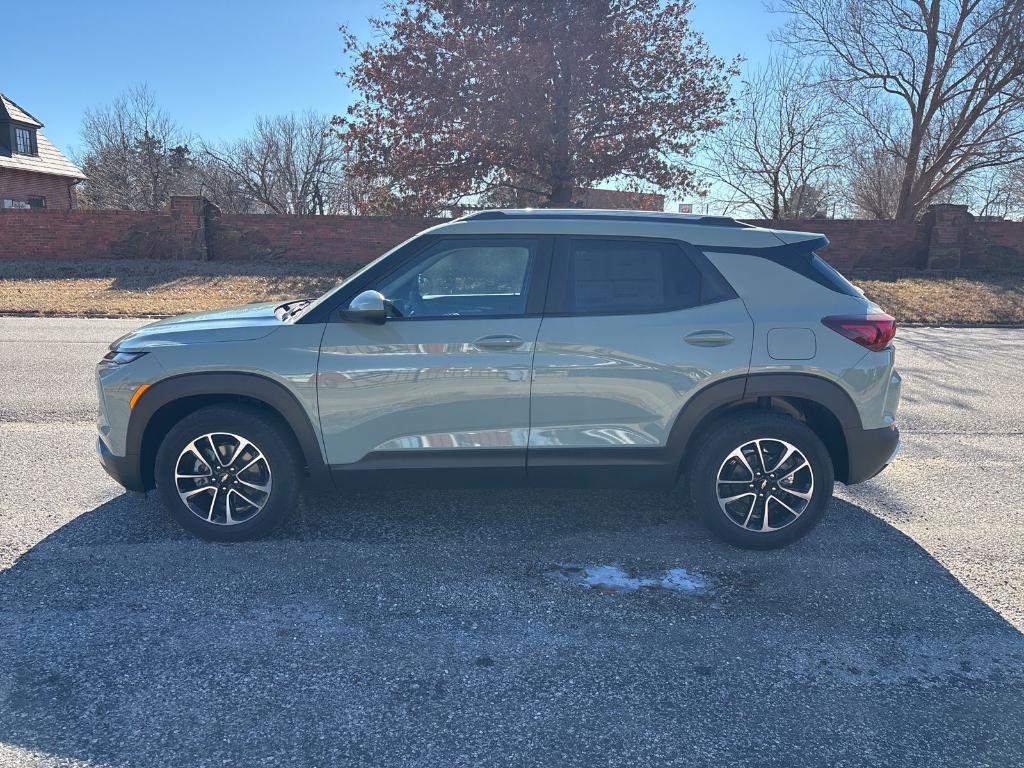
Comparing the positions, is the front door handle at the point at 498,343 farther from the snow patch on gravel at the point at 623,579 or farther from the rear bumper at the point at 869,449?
the rear bumper at the point at 869,449

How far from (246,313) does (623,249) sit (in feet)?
7.48

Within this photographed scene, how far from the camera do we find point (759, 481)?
4.12 m

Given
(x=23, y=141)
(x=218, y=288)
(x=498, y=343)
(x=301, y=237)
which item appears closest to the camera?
(x=498, y=343)

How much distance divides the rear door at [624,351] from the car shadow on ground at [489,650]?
2.12ft

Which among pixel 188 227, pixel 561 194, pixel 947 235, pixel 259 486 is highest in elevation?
pixel 561 194

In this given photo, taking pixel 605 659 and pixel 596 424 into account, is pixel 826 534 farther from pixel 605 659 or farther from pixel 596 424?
pixel 605 659

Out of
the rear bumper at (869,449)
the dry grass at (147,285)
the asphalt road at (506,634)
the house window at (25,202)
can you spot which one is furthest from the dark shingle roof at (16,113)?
the rear bumper at (869,449)

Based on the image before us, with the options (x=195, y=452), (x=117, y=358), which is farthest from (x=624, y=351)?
(x=117, y=358)

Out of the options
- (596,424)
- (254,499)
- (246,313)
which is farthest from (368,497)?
(596,424)

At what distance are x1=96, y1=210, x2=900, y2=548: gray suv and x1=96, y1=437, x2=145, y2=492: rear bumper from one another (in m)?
0.01

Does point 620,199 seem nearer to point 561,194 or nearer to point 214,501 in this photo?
point 561,194

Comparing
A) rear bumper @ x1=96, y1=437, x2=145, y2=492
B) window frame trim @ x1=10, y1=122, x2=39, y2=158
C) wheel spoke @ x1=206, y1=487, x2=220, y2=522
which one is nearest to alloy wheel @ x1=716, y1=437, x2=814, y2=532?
wheel spoke @ x1=206, y1=487, x2=220, y2=522

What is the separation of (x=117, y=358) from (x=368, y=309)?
1467 millimetres

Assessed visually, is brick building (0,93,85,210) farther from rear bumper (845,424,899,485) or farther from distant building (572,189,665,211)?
rear bumper (845,424,899,485)
